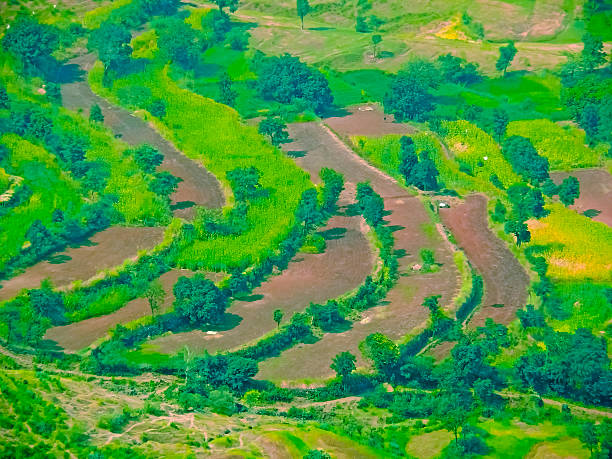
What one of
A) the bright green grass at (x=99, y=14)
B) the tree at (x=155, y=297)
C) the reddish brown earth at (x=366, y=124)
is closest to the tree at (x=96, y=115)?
the reddish brown earth at (x=366, y=124)

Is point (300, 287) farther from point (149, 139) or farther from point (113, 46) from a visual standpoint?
point (113, 46)

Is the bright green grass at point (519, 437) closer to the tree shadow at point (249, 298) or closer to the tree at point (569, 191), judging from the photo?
the tree shadow at point (249, 298)

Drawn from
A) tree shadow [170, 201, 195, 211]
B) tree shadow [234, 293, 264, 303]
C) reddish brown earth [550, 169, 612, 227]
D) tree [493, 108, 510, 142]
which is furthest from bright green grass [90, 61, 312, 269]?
reddish brown earth [550, 169, 612, 227]

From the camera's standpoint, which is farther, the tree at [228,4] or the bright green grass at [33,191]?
the tree at [228,4]

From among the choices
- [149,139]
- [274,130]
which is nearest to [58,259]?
[149,139]

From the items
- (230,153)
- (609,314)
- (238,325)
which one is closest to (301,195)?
(230,153)
